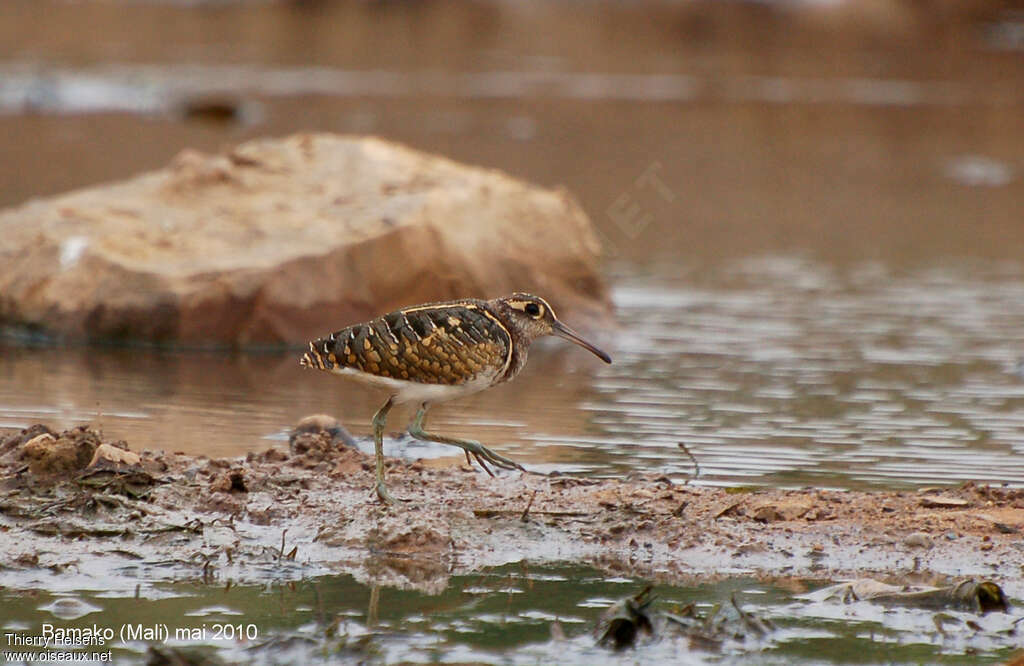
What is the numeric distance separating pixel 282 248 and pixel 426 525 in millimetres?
5641

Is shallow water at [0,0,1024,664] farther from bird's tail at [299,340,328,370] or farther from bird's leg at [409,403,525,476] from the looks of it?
bird's tail at [299,340,328,370]

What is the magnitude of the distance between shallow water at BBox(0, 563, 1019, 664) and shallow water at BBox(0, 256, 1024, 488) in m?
1.95

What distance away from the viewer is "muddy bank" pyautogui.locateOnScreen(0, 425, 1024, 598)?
23.7 feet

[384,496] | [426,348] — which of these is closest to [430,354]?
[426,348]

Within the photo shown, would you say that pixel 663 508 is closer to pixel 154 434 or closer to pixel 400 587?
pixel 400 587

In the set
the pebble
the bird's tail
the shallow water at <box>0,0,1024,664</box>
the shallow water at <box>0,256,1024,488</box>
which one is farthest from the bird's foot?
the pebble

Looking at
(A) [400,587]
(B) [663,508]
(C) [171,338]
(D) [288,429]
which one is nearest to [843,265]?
(C) [171,338]

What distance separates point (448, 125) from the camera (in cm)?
2816

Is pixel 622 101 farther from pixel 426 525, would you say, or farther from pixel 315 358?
pixel 426 525

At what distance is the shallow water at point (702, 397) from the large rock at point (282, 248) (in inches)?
14.3

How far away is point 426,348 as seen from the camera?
7.86m

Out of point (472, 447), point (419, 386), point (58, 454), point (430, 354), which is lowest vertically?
point (58, 454)

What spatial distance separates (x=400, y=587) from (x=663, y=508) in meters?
1.51

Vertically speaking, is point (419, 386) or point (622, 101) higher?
point (622, 101)
